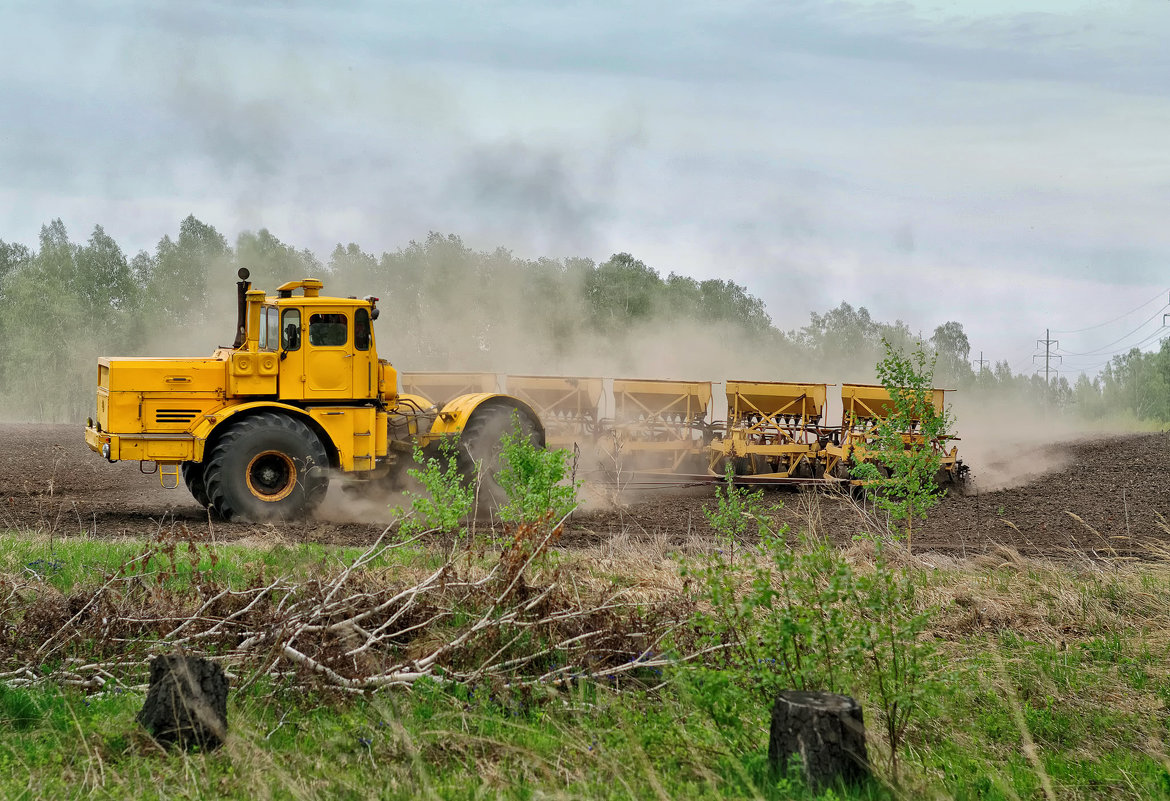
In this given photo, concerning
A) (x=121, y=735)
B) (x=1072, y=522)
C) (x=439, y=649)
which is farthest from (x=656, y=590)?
(x=1072, y=522)

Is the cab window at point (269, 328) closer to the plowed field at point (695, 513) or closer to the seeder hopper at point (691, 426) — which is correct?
the plowed field at point (695, 513)

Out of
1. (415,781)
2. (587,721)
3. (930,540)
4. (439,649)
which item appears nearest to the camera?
(415,781)

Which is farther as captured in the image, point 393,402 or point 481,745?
point 393,402

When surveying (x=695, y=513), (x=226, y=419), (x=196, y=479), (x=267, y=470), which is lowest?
(x=695, y=513)

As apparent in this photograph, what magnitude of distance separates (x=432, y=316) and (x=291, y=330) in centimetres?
2642

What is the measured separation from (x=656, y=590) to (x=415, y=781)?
322cm

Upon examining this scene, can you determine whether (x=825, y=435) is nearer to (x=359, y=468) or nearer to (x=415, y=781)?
(x=359, y=468)

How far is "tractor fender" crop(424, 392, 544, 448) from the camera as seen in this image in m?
14.2

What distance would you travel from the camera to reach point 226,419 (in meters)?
12.9

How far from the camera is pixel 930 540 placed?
12.8 m

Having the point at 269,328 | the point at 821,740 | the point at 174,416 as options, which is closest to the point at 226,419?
the point at 174,416

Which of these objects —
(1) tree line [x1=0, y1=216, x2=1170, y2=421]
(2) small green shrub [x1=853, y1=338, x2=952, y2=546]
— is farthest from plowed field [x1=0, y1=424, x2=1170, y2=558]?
(1) tree line [x1=0, y1=216, x2=1170, y2=421]

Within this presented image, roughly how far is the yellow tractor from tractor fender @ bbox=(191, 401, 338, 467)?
1 cm

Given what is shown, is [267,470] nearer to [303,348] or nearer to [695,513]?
[303,348]
